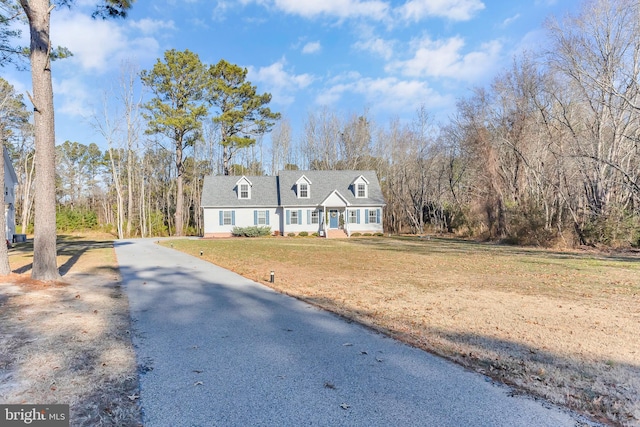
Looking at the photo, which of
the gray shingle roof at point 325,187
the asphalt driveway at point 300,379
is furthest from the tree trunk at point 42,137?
the gray shingle roof at point 325,187

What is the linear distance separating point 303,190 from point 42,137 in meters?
22.8

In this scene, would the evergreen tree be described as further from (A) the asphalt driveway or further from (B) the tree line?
(A) the asphalt driveway

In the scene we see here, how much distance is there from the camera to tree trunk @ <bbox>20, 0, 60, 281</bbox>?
26.8 feet

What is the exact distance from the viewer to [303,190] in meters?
30.5

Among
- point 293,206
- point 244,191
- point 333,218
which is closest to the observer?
point 293,206

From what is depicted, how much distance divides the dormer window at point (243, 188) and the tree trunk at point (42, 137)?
21984 millimetres

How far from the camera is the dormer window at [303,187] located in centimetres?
3027

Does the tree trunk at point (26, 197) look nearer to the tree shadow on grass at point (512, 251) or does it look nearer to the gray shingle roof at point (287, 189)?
the gray shingle roof at point (287, 189)

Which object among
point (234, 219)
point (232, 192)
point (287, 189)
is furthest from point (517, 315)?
point (232, 192)

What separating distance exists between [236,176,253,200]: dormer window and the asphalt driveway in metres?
25.2

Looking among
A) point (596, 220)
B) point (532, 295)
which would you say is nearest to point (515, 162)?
point (596, 220)
